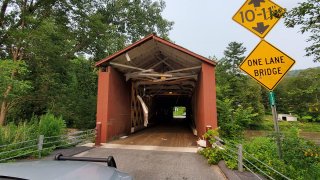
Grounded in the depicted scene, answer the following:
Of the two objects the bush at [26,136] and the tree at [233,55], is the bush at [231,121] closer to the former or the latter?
the bush at [26,136]

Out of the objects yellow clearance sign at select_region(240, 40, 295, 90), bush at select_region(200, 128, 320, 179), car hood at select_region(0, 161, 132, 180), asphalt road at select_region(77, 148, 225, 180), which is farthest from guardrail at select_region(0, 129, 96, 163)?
yellow clearance sign at select_region(240, 40, 295, 90)

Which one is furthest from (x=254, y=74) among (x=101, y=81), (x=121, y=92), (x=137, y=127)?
(x=137, y=127)

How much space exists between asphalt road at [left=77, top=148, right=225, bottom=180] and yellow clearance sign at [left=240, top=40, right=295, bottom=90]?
2913mm

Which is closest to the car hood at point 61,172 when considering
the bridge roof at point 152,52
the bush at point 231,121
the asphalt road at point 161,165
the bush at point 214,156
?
the asphalt road at point 161,165

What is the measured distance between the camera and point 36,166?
224cm

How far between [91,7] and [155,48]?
44.6ft

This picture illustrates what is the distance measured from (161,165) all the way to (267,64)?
14.6 feet

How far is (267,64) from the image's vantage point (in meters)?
4.86

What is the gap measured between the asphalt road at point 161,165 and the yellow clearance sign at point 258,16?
3813 mm

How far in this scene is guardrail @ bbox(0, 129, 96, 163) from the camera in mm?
6868

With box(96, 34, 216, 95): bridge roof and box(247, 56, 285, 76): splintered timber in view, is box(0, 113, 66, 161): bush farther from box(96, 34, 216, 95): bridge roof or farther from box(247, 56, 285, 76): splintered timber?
box(247, 56, 285, 76): splintered timber

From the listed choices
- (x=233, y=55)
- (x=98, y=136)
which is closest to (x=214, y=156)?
(x=98, y=136)

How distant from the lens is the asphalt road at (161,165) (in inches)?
251

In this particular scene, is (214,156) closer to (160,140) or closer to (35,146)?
(160,140)
